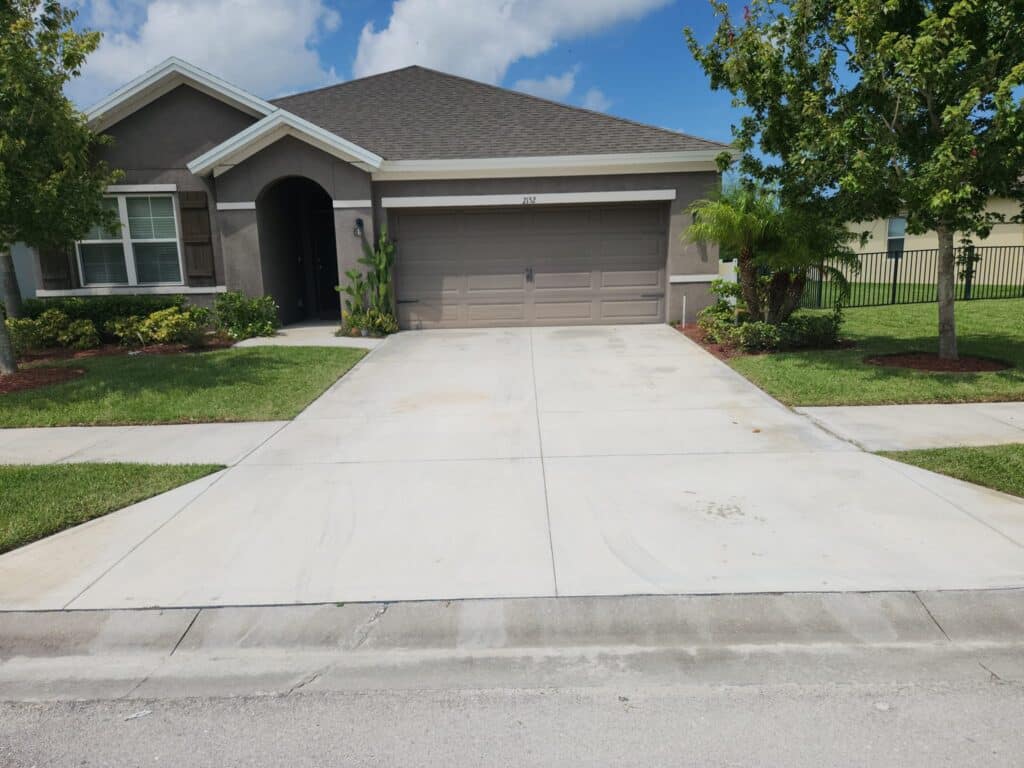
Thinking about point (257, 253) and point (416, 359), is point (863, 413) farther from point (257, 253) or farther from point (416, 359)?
point (257, 253)

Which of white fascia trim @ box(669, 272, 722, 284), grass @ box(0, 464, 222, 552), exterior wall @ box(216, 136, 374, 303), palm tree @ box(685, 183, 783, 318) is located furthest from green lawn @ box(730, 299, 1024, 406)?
exterior wall @ box(216, 136, 374, 303)

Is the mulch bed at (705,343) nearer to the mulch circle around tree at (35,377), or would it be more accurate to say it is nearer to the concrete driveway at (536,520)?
the concrete driveway at (536,520)

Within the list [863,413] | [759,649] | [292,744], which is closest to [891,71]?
[863,413]

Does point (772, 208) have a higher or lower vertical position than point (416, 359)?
higher

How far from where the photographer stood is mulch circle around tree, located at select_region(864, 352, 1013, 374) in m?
9.10

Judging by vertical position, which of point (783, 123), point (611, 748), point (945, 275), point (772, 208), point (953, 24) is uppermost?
point (953, 24)

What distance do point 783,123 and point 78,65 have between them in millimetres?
9106

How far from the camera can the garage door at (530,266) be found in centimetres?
1431

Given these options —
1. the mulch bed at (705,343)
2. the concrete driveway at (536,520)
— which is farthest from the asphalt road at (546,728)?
the mulch bed at (705,343)

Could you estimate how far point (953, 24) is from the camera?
286 inches

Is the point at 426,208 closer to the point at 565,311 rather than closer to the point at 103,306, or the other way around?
the point at 565,311

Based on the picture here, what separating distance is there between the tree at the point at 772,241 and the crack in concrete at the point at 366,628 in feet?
28.2

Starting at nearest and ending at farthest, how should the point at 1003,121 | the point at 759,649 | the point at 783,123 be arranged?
the point at 759,649, the point at 1003,121, the point at 783,123

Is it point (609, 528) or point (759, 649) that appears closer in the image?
point (759, 649)
